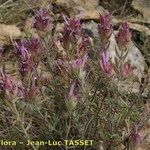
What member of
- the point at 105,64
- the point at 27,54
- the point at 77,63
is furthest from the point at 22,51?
the point at 105,64

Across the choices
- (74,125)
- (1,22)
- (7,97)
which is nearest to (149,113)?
(74,125)

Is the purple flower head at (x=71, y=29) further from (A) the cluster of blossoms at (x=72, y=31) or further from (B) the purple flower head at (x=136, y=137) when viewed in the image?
(B) the purple flower head at (x=136, y=137)

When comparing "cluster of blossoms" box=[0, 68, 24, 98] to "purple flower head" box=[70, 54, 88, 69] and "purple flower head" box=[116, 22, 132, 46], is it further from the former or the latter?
"purple flower head" box=[116, 22, 132, 46]

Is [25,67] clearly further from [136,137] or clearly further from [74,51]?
[136,137]

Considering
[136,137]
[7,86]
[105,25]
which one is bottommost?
[136,137]

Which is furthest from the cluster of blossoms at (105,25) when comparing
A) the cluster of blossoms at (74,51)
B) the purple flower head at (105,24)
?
the cluster of blossoms at (74,51)

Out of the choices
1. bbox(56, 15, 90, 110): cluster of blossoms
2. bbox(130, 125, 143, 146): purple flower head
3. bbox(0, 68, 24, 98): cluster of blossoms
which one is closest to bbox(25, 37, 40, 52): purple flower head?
bbox(56, 15, 90, 110): cluster of blossoms
